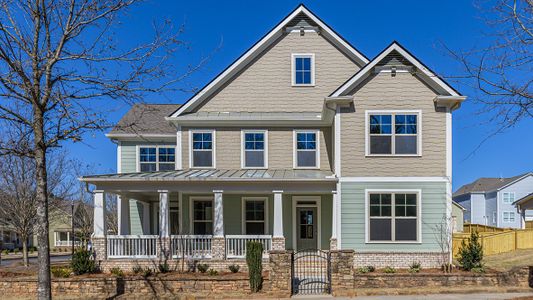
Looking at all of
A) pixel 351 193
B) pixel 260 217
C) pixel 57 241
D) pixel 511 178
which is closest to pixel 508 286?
pixel 351 193

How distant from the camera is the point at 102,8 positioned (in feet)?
31.3

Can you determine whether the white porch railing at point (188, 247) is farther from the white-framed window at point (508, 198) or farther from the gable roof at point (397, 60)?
the white-framed window at point (508, 198)

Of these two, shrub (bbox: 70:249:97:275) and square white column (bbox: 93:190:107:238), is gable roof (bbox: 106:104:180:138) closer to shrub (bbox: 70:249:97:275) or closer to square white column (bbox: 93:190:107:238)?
square white column (bbox: 93:190:107:238)

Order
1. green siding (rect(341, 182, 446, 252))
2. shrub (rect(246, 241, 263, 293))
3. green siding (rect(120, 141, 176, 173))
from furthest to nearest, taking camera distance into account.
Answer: green siding (rect(120, 141, 176, 173))
green siding (rect(341, 182, 446, 252))
shrub (rect(246, 241, 263, 293))

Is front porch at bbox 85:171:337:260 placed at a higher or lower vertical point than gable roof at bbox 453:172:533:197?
higher

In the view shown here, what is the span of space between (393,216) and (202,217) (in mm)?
7934

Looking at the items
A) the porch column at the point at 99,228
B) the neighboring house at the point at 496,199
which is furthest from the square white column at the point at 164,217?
the neighboring house at the point at 496,199

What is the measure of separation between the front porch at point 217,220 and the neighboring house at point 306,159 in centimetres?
4

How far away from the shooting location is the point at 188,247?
15.2 metres

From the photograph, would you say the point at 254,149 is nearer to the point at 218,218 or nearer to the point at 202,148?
the point at 202,148

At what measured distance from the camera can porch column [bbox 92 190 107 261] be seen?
15.1 meters

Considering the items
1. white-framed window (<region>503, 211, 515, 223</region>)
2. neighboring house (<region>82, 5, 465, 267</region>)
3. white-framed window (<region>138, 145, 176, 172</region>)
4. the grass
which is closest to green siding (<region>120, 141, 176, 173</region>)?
white-framed window (<region>138, 145, 176, 172</region>)

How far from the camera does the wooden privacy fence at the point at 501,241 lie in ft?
69.4

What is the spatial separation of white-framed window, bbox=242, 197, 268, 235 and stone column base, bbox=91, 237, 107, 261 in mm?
5550
